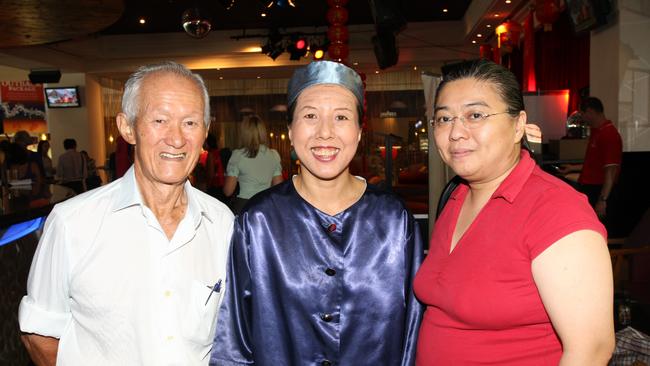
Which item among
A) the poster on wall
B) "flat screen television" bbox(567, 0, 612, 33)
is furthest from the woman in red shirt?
the poster on wall

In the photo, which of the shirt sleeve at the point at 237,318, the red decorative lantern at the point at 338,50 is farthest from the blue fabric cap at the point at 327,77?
the red decorative lantern at the point at 338,50

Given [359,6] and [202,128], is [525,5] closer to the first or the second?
[359,6]

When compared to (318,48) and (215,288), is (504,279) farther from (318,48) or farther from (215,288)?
(318,48)

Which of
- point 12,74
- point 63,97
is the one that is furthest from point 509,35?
point 12,74

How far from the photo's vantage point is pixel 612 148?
18.1 feet

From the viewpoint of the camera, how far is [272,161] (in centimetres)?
575

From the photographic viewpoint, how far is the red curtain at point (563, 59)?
799 centimetres

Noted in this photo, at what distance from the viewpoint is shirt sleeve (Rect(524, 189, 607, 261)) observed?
135 centimetres

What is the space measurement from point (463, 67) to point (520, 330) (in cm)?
76

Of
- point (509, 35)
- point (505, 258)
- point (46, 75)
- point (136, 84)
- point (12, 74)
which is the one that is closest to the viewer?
point (505, 258)

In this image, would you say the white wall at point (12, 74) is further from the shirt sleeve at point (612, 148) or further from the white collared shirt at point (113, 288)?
the white collared shirt at point (113, 288)

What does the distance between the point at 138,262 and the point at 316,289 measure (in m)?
0.55

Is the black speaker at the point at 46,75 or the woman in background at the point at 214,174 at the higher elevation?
the black speaker at the point at 46,75

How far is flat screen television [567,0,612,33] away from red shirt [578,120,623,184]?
1.31 metres
